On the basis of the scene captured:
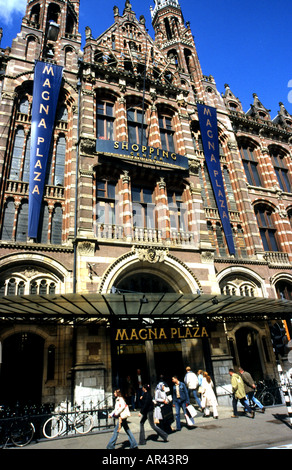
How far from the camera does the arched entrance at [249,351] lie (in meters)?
18.0

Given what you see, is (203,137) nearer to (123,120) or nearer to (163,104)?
(163,104)

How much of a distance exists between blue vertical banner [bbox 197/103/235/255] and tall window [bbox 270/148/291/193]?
7.79 metres

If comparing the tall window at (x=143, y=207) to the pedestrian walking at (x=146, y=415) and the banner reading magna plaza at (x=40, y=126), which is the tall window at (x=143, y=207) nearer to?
the banner reading magna plaza at (x=40, y=126)

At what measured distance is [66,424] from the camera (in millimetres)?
10078

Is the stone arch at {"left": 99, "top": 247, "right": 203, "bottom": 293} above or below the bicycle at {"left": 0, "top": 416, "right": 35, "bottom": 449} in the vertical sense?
above

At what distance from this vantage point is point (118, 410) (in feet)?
26.5

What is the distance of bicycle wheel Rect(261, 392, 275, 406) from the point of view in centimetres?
1420

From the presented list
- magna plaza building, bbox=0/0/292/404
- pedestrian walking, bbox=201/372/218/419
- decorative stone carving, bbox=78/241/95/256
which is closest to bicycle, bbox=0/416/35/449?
magna plaza building, bbox=0/0/292/404

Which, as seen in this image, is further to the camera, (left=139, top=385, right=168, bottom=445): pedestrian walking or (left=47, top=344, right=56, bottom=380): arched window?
(left=47, top=344, right=56, bottom=380): arched window

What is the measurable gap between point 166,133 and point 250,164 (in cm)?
887

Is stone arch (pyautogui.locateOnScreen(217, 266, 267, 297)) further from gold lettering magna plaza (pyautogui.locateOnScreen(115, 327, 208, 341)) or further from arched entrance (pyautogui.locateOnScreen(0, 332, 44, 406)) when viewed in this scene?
arched entrance (pyautogui.locateOnScreen(0, 332, 44, 406))

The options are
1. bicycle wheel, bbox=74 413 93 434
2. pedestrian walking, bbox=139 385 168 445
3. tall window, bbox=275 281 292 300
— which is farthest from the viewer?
tall window, bbox=275 281 292 300
